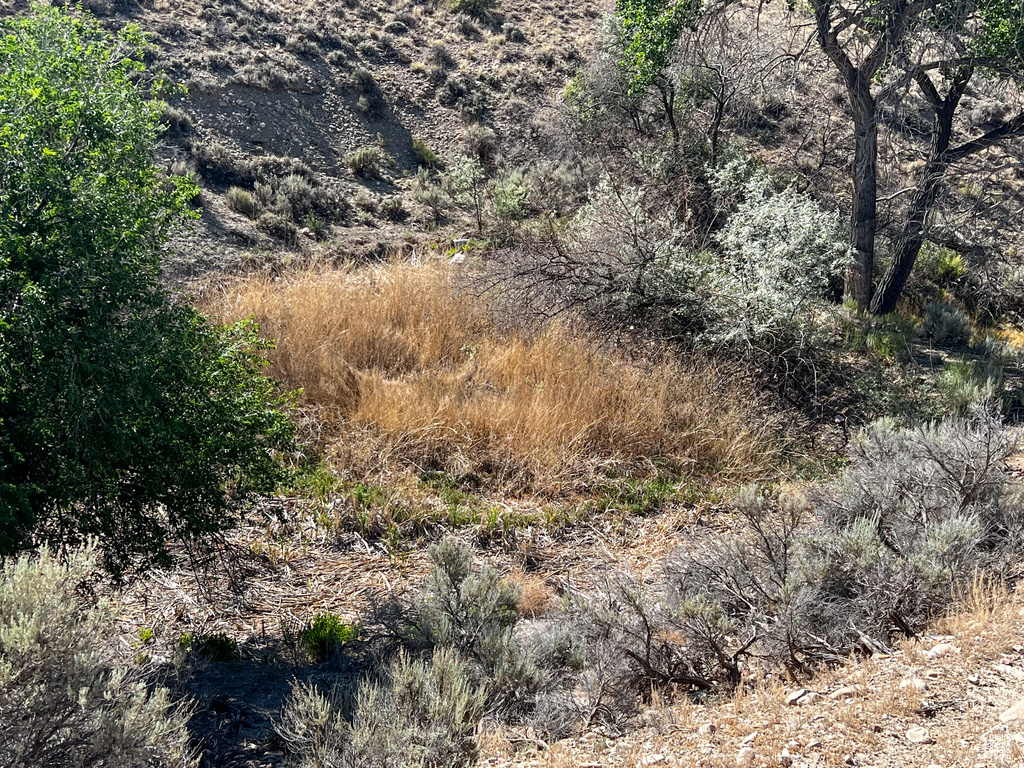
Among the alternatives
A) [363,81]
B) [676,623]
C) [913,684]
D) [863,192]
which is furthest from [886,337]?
[363,81]

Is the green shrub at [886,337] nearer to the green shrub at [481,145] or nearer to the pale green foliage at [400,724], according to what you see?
the pale green foliage at [400,724]

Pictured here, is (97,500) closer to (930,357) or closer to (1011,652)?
(1011,652)

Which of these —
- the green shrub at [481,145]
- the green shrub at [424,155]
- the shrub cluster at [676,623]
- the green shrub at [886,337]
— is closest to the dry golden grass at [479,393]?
the shrub cluster at [676,623]

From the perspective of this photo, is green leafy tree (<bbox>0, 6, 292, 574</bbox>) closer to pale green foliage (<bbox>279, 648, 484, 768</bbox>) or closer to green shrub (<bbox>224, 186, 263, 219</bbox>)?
pale green foliage (<bbox>279, 648, 484, 768</bbox>)

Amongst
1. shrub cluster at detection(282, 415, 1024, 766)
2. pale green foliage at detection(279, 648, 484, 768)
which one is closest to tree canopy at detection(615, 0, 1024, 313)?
shrub cluster at detection(282, 415, 1024, 766)

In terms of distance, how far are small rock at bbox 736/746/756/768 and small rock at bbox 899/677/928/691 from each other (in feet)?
2.42

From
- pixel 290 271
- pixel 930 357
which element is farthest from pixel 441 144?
pixel 930 357

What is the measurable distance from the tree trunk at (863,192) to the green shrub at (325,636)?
7.71 meters

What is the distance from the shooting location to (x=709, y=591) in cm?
456

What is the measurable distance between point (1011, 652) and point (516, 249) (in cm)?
705

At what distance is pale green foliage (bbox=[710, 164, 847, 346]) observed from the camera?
8.02m

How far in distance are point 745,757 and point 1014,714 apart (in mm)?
980

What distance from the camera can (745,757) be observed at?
288 cm

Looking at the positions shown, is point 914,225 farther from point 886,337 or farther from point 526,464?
point 526,464
